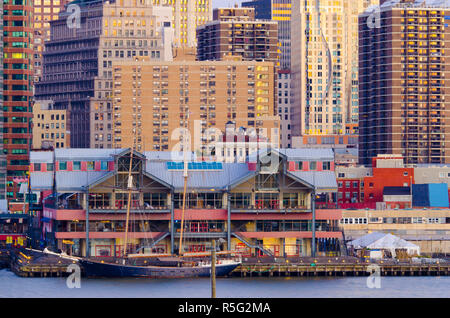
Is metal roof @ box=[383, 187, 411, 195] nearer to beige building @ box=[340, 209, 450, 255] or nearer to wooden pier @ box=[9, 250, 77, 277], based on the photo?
beige building @ box=[340, 209, 450, 255]

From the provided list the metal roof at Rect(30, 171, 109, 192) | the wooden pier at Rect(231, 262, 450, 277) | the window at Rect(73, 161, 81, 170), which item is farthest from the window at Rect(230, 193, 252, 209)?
the window at Rect(73, 161, 81, 170)

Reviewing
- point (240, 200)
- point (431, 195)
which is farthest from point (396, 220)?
point (240, 200)

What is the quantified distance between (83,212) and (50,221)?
8.66 meters

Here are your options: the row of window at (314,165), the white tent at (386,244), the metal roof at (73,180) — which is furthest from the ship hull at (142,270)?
the white tent at (386,244)

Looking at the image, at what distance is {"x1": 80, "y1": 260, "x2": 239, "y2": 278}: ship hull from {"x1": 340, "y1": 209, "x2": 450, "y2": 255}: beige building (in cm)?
4332

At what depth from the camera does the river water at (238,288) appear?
339ft

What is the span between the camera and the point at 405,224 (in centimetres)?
16288

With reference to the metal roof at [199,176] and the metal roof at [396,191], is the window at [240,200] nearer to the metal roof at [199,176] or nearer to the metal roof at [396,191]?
the metal roof at [199,176]

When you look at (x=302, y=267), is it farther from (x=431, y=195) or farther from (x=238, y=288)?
(x=431, y=195)

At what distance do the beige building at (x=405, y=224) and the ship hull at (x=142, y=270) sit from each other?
43.3 metres

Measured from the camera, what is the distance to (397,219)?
164 m

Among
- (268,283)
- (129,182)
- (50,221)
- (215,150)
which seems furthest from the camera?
(215,150)
